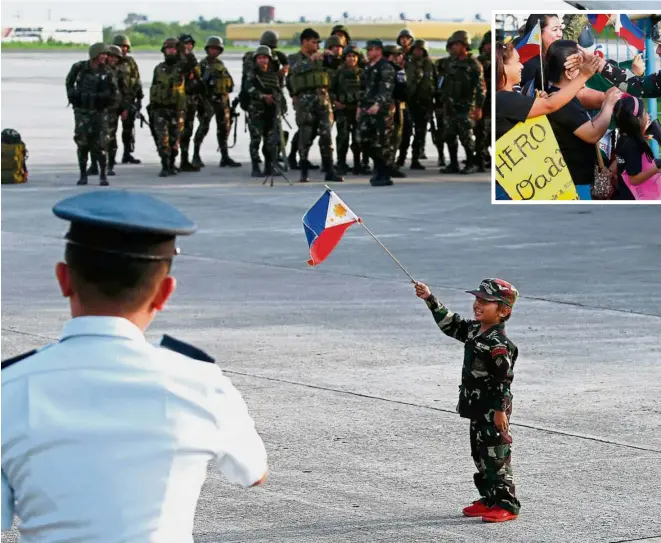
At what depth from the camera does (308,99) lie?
19.9 metres

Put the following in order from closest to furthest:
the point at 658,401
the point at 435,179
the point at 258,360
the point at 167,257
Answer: the point at 167,257 → the point at 658,401 → the point at 258,360 → the point at 435,179

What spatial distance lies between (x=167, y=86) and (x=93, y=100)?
1.69 metres

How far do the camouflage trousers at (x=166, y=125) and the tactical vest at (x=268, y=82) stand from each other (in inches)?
59.6

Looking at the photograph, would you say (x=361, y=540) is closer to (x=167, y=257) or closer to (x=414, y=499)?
(x=414, y=499)

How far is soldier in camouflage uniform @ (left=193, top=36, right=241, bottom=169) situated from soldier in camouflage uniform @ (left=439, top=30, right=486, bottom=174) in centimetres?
344

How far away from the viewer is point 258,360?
30.2ft

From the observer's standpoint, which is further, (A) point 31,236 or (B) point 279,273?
(A) point 31,236

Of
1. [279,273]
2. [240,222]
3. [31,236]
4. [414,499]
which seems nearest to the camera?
[414,499]

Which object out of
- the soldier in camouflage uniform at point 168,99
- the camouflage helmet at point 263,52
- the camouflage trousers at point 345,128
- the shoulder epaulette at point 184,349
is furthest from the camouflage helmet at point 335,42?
the shoulder epaulette at point 184,349

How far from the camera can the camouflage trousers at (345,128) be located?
21.1 metres

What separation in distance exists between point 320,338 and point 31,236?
6.27 meters

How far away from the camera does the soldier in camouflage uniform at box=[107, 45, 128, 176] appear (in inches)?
786

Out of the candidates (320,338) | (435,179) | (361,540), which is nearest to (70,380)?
(361,540)

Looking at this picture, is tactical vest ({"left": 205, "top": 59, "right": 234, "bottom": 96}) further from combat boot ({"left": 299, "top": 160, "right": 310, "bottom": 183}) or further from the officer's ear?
the officer's ear
